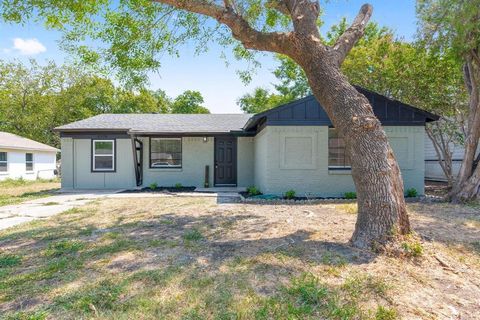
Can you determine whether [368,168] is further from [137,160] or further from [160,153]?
[137,160]

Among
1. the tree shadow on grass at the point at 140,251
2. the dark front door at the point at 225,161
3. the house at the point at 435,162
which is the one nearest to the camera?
the tree shadow on grass at the point at 140,251

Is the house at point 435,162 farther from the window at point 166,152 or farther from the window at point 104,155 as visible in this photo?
the window at point 104,155

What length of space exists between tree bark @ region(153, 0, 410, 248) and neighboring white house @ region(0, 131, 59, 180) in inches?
696

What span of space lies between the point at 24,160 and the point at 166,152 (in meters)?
11.7

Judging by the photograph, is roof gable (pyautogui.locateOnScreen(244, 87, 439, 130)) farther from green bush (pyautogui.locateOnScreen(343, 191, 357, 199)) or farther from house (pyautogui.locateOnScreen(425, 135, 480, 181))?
house (pyautogui.locateOnScreen(425, 135, 480, 181))

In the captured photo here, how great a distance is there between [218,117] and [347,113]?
11.1m

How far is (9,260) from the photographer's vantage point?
151 inches

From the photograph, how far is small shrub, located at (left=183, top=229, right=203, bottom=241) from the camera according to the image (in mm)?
4836

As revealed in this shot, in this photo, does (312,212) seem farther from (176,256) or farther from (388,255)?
(176,256)

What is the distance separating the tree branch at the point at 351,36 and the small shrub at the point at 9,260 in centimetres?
536

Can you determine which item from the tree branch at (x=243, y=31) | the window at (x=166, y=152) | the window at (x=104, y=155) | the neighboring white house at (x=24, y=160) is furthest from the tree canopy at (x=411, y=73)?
the neighboring white house at (x=24, y=160)

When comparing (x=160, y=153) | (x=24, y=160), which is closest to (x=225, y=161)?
(x=160, y=153)

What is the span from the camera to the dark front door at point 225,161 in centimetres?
1294

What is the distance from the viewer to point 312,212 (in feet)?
23.0
